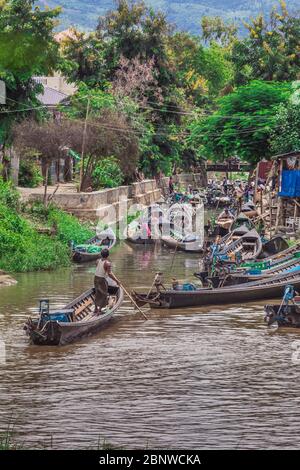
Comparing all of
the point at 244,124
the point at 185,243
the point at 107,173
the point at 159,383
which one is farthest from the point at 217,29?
the point at 159,383

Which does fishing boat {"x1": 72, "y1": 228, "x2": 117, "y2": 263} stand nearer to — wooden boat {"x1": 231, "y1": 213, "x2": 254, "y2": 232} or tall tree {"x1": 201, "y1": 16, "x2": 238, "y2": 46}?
wooden boat {"x1": 231, "y1": 213, "x2": 254, "y2": 232}

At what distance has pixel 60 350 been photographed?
20094mm

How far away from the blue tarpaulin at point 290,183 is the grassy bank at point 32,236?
807 centimetres

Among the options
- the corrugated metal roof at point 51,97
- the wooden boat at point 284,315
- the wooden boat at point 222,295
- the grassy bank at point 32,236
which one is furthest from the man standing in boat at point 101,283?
the corrugated metal roof at point 51,97

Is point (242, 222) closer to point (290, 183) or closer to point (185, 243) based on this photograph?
point (185, 243)

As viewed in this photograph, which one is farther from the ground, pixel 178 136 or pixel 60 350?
pixel 178 136

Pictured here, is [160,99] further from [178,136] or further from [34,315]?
[34,315]

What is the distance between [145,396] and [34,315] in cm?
874

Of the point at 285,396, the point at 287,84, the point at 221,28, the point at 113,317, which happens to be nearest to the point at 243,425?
the point at 285,396

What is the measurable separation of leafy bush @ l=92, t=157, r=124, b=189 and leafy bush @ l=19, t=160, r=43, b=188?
314 centimetres

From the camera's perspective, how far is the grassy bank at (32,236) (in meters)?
32.7

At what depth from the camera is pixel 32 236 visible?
114 ft

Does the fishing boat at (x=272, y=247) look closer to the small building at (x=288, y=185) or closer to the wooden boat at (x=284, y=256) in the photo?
the wooden boat at (x=284, y=256)

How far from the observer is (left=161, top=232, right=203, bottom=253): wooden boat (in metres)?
40.3
